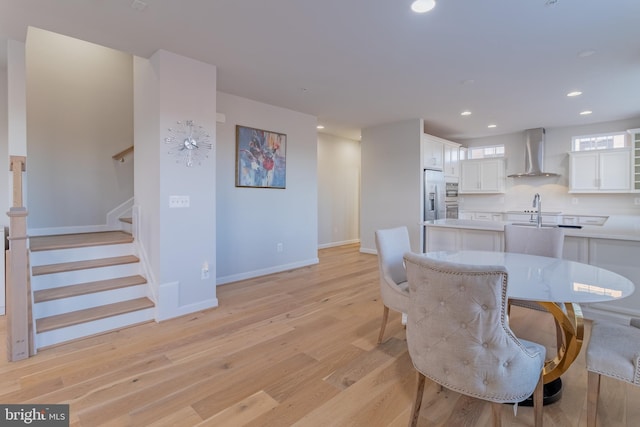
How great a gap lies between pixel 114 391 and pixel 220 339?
0.82 meters

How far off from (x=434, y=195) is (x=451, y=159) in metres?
1.18

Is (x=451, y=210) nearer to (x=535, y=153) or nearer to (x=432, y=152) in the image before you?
(x=432, y=152)

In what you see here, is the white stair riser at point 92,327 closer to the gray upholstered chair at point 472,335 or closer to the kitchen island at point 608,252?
the gray upholstered chair at point 472,335

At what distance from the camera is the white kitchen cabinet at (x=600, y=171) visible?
17.3 ft

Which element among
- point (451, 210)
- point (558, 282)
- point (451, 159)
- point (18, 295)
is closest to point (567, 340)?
point (558, 282)

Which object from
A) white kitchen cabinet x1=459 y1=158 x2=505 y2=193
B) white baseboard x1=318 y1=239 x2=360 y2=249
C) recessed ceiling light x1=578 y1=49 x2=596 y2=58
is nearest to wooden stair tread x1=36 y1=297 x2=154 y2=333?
white baseboard x1=318 y1=239 x2=360 y2=249

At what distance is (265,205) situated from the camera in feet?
15.2

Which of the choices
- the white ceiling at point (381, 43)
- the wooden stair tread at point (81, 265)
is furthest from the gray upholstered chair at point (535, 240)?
the wooden stair tread at point (81, 265)

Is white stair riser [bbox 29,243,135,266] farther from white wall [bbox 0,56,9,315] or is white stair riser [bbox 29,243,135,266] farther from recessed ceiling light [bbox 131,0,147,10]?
recessed ceiling light [bbox 131,0,147,10]

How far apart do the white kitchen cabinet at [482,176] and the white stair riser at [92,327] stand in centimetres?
692

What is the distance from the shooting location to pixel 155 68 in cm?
297

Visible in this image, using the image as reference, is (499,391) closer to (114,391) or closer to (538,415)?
(538,415)

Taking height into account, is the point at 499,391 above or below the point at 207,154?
below

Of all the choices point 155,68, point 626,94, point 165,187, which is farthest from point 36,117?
point 626,94
